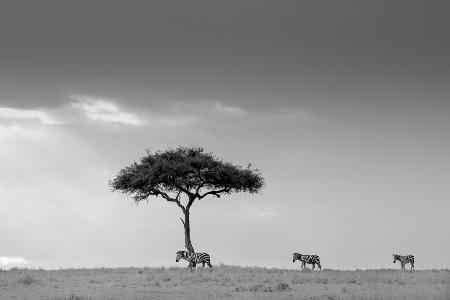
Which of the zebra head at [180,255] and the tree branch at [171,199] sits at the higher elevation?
the tree branch at [171,199]

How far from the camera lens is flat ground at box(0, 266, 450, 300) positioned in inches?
1535

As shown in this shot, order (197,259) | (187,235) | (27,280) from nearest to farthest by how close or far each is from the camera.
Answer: (27,280) → (197,259) → (187,235)

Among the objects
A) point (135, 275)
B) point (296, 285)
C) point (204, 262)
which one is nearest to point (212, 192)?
point (204, 262)

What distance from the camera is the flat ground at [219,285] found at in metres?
39.0

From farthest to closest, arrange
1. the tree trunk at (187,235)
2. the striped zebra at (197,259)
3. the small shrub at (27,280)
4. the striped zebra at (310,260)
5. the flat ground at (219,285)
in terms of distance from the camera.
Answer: the tree trunk at (187,235) → the striped zebra at (310,260) → the striped zebra at (197,259) → the small shrub at (27,280) → the flat ground at (219,285)

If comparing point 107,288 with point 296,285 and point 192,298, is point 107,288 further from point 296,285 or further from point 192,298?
point 296,285

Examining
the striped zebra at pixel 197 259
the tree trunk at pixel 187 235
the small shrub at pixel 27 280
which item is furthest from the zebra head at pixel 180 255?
the small shrub at pixel 27 280

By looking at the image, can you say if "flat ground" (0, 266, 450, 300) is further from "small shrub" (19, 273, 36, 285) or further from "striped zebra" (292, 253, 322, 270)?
"striped zebra" (292, 253, 322, 270)

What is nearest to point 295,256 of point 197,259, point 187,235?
point 197,259

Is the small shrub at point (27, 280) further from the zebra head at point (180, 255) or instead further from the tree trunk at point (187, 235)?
the tree trunk at point (187, 235)

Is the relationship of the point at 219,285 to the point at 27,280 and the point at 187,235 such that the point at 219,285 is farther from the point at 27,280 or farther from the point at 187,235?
the point at 187,235

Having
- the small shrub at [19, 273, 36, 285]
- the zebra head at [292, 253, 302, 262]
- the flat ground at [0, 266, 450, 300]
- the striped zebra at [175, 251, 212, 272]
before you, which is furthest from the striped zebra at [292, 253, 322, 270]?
the small shrub at [19, 273, 36, 285]

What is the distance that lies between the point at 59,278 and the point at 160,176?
779 inches

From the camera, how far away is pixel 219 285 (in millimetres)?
44500
